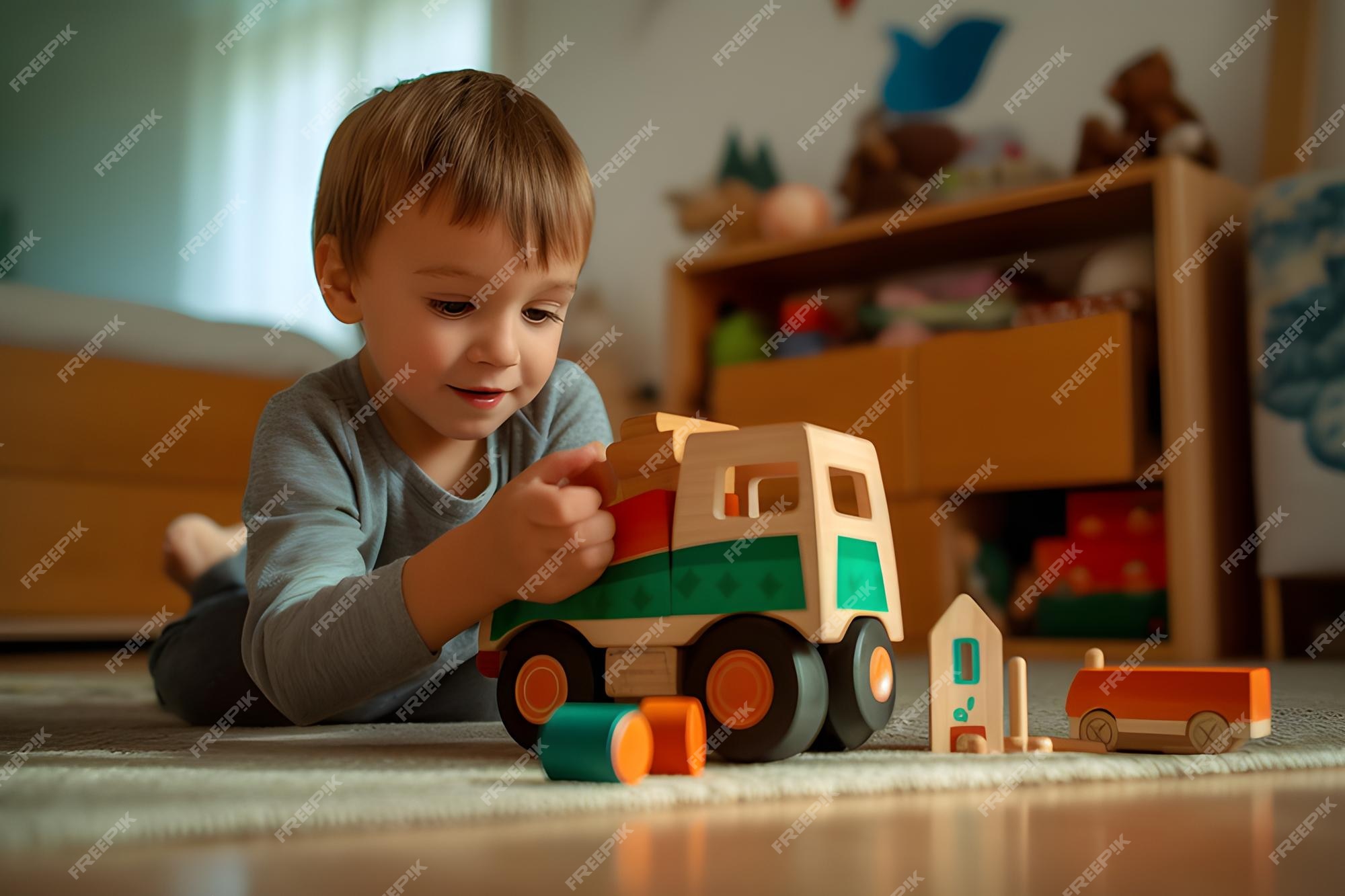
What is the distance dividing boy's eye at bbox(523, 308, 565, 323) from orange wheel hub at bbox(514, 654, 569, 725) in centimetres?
25

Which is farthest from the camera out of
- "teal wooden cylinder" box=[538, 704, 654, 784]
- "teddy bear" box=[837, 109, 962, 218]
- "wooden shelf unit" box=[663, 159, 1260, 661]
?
"teddy bear" box=[837, 109, 962, 218]

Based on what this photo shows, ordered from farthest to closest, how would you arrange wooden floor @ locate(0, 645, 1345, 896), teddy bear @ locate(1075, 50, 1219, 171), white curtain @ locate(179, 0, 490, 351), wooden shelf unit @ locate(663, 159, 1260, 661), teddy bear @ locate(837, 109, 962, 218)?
white curtain @ locate(179, 0, 490, 351)
teddy bear @ locate(837, 109, 962, 218)
teddy bear @ locate(1075, 50, 1219, 171)
wooden shelf unit @ locate(663, 159, 1260, 661)
wooden floor @ locate(0, 645, 1345, 896)

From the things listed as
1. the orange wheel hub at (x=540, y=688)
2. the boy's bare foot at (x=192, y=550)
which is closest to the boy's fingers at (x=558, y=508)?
the orange wheel hub at (x=540, y=688)

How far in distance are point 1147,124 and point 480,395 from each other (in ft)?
5.37

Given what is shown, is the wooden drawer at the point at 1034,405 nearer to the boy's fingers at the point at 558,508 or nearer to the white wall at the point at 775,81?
the white wall at the point at 775,81

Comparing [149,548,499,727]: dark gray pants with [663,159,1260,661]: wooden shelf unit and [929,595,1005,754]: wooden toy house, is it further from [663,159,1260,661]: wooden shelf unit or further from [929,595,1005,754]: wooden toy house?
[663,159,1260,661]: wooden shelf unit

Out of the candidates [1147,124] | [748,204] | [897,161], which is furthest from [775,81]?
[1147,124]

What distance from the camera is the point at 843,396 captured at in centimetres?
215

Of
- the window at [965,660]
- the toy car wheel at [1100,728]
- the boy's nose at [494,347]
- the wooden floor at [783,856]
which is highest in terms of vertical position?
the boy's nose at [494,347]

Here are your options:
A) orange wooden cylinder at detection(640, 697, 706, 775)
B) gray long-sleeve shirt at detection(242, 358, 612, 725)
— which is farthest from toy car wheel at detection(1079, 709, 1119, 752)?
gray long-sleeve shirt at detection(242, 358, 612, 725)

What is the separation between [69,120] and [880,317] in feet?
8.75

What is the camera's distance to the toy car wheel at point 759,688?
582mm

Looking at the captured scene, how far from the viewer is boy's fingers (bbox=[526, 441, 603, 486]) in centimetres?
63

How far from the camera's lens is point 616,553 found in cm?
66
